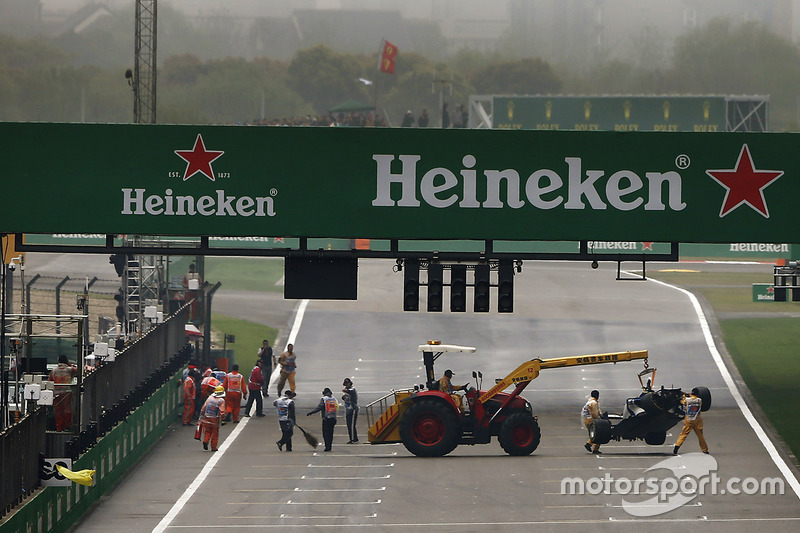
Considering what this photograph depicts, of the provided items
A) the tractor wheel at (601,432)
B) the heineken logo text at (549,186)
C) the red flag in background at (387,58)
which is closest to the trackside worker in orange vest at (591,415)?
the tractor wheel at (601,432)

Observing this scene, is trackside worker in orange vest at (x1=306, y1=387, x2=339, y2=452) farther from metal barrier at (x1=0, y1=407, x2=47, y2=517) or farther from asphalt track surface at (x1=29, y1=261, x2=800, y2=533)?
metal barrier at (x1=0, y1=407, x2=47, y2=517)

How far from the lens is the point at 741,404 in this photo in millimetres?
31875

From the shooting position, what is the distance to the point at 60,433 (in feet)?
65.5

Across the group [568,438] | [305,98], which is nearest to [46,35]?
[305,98]

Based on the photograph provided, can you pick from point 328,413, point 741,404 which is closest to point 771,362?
point 741,404

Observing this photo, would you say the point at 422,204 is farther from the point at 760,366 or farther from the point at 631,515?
the point at 760,366

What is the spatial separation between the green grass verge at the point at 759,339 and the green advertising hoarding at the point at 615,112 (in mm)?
13378

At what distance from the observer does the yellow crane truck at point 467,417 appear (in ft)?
82.8

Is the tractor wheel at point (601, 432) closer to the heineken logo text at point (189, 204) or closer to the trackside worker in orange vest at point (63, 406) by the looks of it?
the trackside worker in orange vest at point (63, 406)

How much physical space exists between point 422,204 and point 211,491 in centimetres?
892

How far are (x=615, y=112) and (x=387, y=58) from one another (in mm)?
23164

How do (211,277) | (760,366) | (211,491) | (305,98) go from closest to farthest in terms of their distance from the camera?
(211,491) → (760,366) → (211,277) → (305,98)

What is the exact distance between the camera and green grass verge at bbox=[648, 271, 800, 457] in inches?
1249

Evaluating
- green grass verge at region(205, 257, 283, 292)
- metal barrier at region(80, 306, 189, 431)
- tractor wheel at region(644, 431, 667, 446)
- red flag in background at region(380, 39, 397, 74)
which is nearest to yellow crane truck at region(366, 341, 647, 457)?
tractor wheel at region(644, 431, 667, 446)
